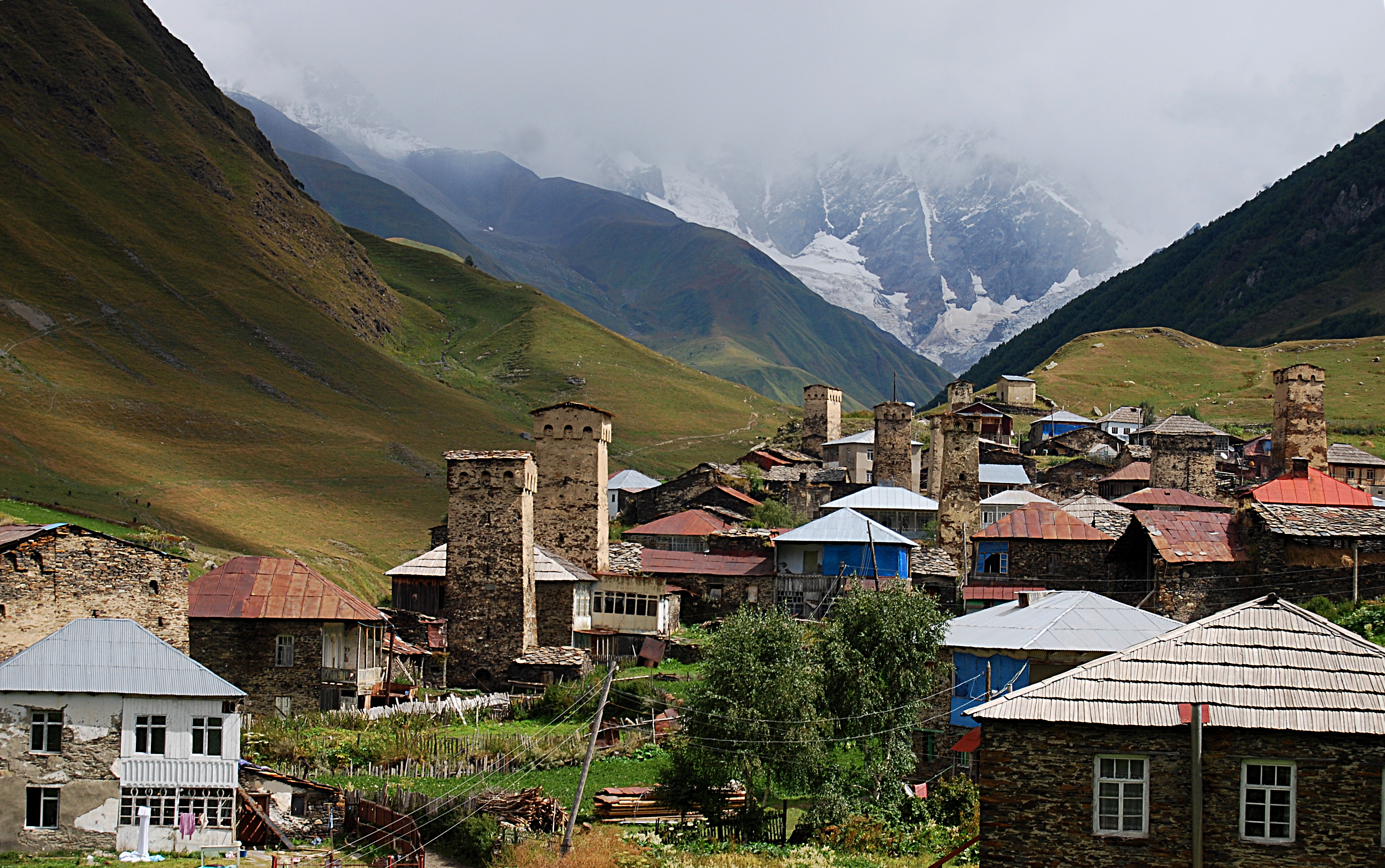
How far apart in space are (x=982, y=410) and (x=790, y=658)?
221 feet

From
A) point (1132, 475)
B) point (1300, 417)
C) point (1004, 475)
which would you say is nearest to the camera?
point (1300, 417)

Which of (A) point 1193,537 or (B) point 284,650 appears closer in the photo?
(A) point 1193,537

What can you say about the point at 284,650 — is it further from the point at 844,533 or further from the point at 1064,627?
the point at 1064,627

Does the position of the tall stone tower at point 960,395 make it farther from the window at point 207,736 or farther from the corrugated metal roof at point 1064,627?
the window at point 207,736

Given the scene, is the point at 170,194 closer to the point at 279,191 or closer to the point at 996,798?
the point at 279,191

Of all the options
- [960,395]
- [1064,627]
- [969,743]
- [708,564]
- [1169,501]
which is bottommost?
[969,743]

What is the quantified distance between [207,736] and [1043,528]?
86.6ft

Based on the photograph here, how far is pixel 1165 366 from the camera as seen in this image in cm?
13138

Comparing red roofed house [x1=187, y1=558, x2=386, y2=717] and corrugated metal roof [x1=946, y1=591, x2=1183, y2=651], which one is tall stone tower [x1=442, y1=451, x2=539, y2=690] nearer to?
red roofed house [x1=187, y1=558, x2=386, y2=717]

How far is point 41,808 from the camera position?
87.2 ft

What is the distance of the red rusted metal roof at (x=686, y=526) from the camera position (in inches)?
2253

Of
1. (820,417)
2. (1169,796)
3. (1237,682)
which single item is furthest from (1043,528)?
(820,417)

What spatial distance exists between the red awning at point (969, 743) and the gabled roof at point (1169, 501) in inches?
1006

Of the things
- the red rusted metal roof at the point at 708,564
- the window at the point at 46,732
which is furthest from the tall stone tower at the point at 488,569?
the window at the point at 46,732
